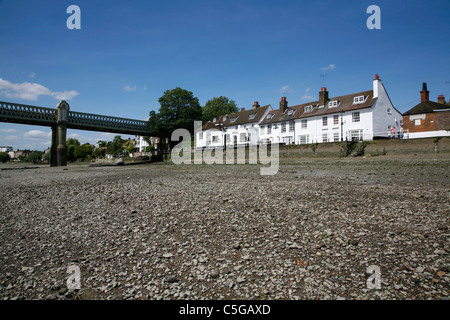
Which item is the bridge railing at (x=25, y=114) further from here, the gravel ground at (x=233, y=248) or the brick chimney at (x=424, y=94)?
the brick chimney at (x=424, y=94)

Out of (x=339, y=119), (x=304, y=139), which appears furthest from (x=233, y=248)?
(x=304, y=139)

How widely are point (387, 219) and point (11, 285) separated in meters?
8.68

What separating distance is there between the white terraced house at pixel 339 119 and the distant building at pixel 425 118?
189cm

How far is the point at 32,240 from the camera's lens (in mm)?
6469

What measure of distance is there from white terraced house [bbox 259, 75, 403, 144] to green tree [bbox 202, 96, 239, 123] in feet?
124

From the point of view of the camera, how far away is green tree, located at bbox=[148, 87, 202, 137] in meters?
67.9

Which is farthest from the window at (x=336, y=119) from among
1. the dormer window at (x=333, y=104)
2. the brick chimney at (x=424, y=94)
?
the brick chimney at (x=424, y=94)

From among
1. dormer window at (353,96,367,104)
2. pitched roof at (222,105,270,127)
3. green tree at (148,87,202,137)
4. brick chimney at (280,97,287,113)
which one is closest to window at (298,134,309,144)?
brick chimney at (280,97,287,113)

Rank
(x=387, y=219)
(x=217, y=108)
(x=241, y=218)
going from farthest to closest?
(x=217, y=108), (x=241, y=218), (x=387, y=219)

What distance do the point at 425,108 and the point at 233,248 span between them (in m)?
56.1

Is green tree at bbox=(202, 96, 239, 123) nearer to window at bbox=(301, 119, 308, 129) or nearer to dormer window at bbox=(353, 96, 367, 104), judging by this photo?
window at bbox=(301, 119, 308, 129)

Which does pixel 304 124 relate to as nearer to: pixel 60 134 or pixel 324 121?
pixel 324 121
